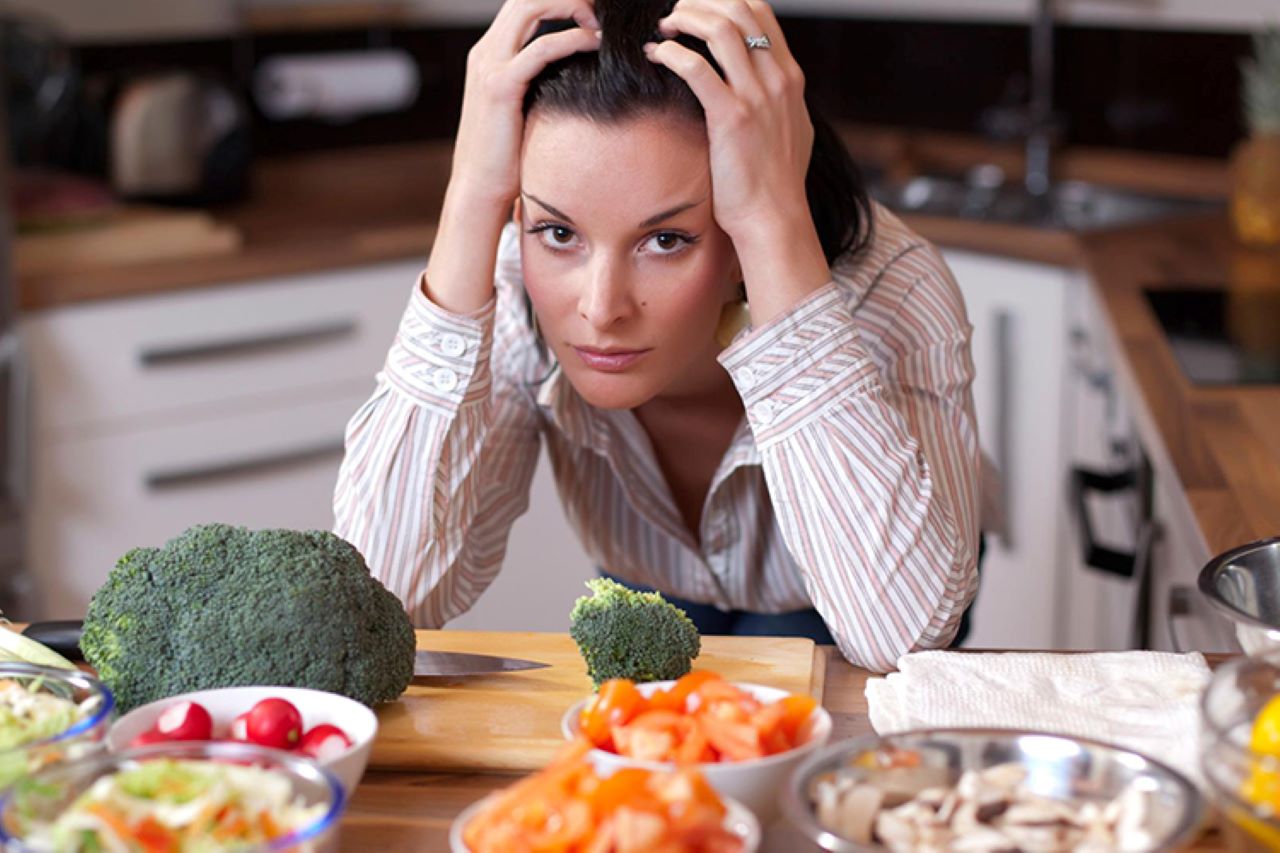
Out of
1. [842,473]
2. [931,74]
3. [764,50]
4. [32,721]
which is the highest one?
[931,74]

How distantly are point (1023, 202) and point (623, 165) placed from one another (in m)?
2.18

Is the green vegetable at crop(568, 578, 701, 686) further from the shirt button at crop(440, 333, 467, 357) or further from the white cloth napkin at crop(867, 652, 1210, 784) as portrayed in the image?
the shirt button at crop(440, 333, 467, 357)

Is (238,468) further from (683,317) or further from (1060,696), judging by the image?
(1060,696)

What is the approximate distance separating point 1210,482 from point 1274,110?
1414mm

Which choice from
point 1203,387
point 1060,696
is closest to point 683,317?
point 1060,696

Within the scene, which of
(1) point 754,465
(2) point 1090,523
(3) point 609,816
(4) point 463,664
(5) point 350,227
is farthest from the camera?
(5) point 350,227

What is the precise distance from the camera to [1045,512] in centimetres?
288

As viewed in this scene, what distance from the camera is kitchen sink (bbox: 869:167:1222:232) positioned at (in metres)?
3.28

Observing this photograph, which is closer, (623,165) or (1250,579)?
(1250,579)

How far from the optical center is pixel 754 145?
4.49ft

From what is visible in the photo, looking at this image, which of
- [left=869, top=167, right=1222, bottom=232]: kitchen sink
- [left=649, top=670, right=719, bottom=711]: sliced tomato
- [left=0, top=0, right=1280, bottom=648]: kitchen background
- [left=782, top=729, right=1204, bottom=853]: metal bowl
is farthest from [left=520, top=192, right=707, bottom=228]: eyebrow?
[left=869, top=167, right=1222, bottom=232]: kitchen sink

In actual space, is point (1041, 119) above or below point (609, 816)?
above

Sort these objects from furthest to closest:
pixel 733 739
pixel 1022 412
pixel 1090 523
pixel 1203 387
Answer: pixel 1022 412 < pixel 1090 523 < pixel 1203 387 < pixel 733 739

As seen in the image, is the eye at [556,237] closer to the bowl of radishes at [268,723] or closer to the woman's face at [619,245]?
the woman's face at [619,245]
